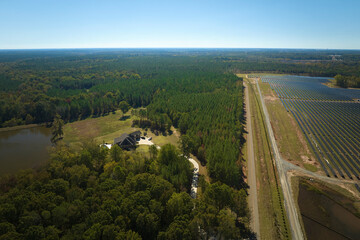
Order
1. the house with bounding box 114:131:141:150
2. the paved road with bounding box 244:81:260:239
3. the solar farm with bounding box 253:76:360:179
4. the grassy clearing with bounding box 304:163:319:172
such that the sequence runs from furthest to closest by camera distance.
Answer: the house with bounding box 114:131:141:150 → the solar farm with bounding box 253:76:360:179 → the grassy clearing with bounding box 304:163:319:172 → the paved road with bounding box 244:81:260:239

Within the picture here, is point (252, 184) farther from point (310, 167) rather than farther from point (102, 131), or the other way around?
point (102, 131)

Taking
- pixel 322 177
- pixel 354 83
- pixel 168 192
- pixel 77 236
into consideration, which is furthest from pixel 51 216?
pixel 354 83

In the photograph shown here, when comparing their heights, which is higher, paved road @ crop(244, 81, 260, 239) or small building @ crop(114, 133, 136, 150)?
small building @ crop(114, 133, 136, 150)

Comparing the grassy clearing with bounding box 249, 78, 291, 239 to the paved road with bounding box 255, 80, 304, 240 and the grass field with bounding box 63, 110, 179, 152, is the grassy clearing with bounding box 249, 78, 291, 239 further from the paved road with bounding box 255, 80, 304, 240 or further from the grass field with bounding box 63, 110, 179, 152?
the grass field with bounding box 63, 110, 179, 152

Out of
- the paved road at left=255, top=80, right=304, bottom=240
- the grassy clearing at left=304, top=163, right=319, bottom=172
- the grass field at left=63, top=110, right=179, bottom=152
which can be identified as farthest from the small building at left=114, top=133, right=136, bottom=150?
the grassy clearing at left=304, top=163, right=319, bottom=172

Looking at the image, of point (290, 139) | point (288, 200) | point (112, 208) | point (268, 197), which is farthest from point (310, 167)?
point (112, 208)

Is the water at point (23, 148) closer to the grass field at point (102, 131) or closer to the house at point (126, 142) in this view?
the grass field at point (102, 131)

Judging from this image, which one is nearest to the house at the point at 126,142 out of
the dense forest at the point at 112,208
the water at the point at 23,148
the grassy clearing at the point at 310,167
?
the dense forest at the point at 112,208
